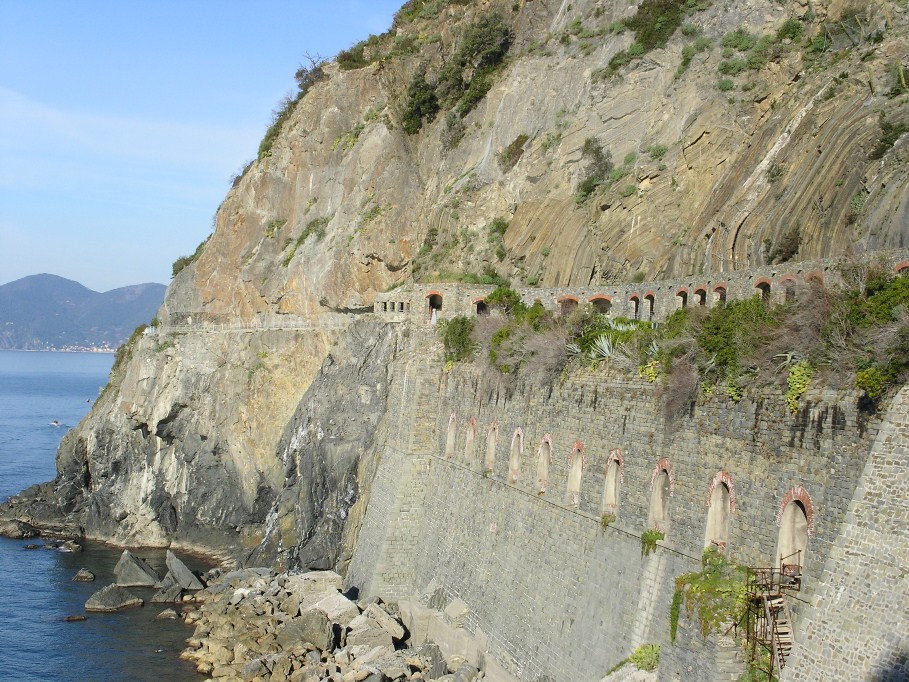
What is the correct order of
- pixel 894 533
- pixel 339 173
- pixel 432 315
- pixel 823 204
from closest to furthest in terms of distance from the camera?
pixel 894 533, pixel 823 204, pixel 432 315, pixel 339 173

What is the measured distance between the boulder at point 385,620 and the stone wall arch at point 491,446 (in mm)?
5801

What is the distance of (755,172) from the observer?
1502 inches

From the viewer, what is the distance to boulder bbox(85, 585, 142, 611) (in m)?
41.2

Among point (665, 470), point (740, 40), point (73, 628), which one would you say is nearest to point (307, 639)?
point (73, 628)

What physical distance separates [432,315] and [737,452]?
20.6m

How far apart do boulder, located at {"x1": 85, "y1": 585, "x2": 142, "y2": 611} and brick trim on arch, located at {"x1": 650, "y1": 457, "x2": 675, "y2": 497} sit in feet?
91.8

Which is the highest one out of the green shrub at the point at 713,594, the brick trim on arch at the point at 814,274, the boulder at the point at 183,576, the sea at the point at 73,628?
the brick trim on arch at the point at 814,274

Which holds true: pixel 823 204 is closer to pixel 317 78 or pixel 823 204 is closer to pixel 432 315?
pixel 432 315

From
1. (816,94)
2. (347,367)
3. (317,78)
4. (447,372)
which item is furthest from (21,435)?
(816,94)

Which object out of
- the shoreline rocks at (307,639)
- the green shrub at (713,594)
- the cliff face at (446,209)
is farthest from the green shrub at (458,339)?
the green shrub at (713,594)

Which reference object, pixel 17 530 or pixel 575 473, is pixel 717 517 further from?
pixel 17 530

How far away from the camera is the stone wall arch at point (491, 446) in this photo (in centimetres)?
3003

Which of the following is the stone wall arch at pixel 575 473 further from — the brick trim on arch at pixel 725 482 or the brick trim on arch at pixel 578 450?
the brick trim on arch at pixel 725 482

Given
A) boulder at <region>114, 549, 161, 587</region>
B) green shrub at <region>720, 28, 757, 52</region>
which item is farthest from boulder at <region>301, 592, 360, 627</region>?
green shrub at <region>720, 28, 757, 52</region>
